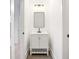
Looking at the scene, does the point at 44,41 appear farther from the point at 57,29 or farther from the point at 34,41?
the point at 57,29

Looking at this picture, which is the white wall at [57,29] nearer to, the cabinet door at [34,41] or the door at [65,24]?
the door at [65,24]

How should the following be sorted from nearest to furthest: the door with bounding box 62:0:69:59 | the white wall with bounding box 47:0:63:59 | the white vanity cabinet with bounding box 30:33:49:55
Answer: the door with bounding box 62:0:69:59 < the white wall with bounding box 47:0:63:59 < the white vanity cabinet with bounding box 30:33:49:55

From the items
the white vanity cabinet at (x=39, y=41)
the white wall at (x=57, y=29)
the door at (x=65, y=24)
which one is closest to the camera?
the door at (x=65, y=24)

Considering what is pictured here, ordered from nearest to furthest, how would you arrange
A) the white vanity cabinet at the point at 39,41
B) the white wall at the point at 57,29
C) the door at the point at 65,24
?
the door at the point at 65,24
the white wall at the point at 57,29
the white vanity cabinet at the point at 39,41

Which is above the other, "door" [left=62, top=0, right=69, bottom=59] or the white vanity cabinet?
"door" [left=62, top=0, right=69, bottom=59]

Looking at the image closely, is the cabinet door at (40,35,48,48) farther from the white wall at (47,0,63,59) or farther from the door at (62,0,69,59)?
the door at (62,0,69,59)

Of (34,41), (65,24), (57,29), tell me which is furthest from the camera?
(34,41)

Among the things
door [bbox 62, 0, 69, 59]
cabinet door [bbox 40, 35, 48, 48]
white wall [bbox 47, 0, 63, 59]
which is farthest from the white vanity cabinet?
door [bbox 62, 0, 69, 59]

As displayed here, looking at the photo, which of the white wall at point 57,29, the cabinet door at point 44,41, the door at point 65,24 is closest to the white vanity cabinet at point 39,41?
the cabinet door at point 44,41

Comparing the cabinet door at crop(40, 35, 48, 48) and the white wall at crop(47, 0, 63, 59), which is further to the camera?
the cabinet door at crop(40, 35, 48, 48)

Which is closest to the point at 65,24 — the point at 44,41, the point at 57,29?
the point at 57,29

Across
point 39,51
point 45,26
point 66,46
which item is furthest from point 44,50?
point 66,46

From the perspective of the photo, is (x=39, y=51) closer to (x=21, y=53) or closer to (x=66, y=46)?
(x=21, y=53)
